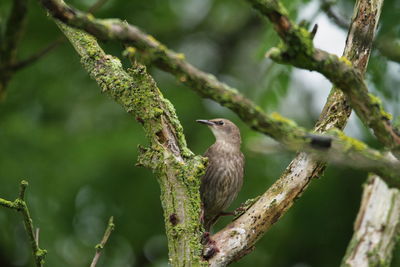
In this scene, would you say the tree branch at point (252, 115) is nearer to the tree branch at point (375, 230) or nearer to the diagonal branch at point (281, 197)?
the diagonal branch at point (281, 197)

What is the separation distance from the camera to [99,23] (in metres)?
2.71

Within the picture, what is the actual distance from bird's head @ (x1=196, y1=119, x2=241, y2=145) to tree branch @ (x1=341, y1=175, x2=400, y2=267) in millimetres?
1686

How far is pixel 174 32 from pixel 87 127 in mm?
2336

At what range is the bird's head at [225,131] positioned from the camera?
710 cm

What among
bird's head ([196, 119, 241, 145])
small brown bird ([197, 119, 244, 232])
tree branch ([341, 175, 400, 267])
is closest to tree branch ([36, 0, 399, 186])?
tree branch ([341, 175, 400, 267])

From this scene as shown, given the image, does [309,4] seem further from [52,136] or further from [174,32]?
[174,32]

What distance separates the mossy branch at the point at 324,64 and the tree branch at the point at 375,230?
2591 mm

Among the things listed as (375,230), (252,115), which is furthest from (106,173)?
(252,115)

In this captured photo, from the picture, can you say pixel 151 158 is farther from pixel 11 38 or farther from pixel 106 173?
pixel 106 173

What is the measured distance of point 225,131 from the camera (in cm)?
718

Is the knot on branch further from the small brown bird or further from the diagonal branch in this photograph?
the small brown bird

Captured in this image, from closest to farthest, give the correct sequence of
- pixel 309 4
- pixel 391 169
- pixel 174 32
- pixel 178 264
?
pixel 391 169 < pixel 178 264 < pixel 309 4 < pixel 174 32

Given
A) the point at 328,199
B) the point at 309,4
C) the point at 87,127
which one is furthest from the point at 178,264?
the point at 87,127

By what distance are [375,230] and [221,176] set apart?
5.48 ft
